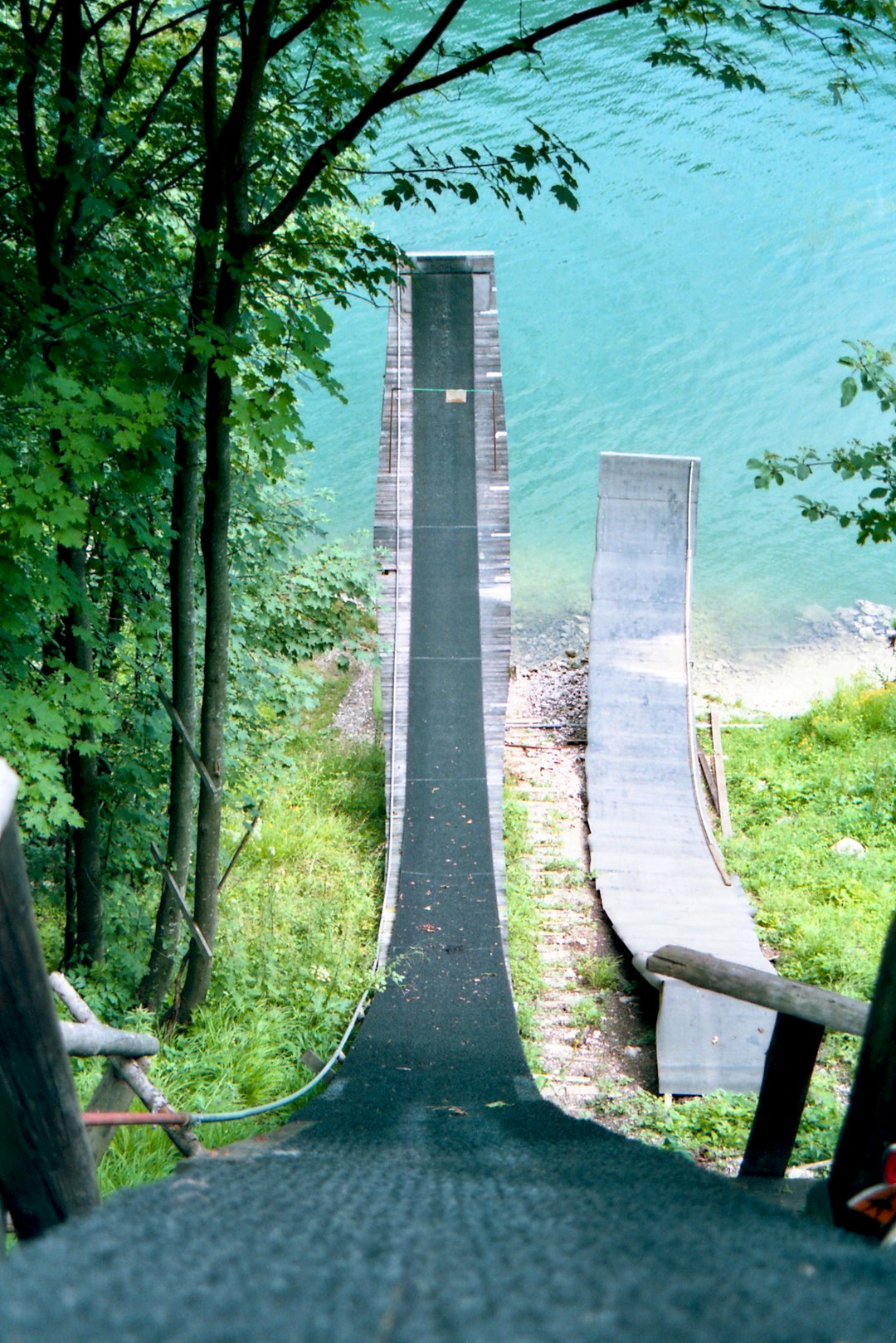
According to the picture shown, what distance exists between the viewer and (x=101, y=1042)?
178 cm

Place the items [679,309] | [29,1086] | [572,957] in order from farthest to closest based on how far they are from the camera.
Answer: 1. [679,309]
2. [572,957]
3. [29,1086]

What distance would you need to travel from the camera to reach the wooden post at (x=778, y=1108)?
6.61 feet

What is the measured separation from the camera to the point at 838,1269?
73cm

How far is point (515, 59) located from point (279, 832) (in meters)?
17.4

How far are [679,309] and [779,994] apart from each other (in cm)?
1656

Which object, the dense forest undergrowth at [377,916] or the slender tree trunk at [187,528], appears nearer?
the slender tree trunk at [187,528]

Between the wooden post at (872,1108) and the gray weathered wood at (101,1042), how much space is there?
1.09 metres

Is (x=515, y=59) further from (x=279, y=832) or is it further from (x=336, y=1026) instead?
(x=336, y=1026)

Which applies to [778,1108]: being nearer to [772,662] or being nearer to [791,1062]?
[791,1062]

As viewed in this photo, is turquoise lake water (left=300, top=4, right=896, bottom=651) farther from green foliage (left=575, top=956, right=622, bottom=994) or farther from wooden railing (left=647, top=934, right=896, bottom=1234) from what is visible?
wooden railing (left=647, top=934, right=896, bottom=1234)

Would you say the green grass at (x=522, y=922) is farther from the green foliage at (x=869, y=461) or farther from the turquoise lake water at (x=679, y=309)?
the turquoise lake water at (x=679, y=309)

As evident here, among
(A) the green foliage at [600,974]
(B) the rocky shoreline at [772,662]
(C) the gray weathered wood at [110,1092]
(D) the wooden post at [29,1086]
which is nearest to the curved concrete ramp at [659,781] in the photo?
(A) the green foliage at [600,974]

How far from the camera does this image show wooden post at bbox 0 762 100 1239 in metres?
1.04

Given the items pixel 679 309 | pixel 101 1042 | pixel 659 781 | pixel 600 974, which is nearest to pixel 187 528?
pixel 101 1042
